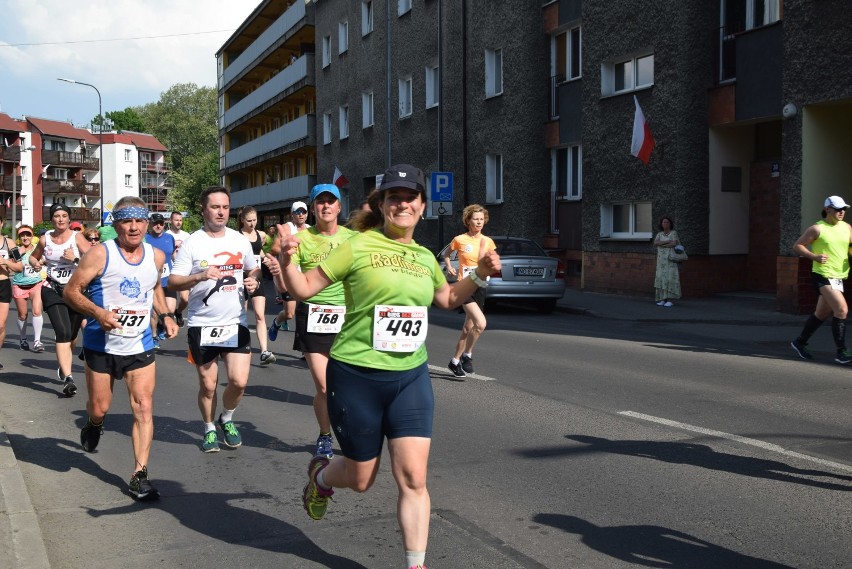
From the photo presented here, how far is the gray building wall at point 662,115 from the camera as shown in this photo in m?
20.3

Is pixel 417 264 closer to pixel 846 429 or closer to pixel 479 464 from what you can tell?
pixel 479 464

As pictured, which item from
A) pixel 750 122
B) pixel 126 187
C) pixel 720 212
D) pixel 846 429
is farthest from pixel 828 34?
pixel 126 187

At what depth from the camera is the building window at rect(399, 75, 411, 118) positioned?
117 feet

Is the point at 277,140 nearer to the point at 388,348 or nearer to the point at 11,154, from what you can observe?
the point at 388,348

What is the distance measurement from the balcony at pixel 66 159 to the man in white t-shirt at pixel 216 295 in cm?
10826

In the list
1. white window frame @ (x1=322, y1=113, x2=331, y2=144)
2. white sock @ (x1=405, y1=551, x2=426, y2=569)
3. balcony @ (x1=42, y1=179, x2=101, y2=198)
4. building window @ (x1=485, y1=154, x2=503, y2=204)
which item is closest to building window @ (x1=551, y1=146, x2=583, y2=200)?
building window @ (x1=485, y1=154, x2=503, y2=204)

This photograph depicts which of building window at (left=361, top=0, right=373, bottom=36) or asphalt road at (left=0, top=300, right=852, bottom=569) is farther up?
building window at (left=361, top=0, right=373, bottom=36)

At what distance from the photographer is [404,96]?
35906mm

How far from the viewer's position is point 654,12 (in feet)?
69.4

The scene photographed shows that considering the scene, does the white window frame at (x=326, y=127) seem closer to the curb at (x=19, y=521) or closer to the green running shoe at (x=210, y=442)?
the green running shoe at (x=210, y=442)

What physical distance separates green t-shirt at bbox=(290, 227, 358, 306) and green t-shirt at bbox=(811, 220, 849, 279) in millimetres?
6637

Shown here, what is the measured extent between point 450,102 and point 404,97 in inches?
190

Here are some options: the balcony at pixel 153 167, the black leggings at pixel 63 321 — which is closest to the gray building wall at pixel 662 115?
the black leggings at pixel 63 321

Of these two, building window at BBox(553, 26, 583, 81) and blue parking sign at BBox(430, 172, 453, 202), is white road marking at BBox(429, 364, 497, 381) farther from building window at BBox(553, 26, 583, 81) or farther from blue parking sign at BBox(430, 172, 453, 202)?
building window at BBox(553, 26, 583, 81)
